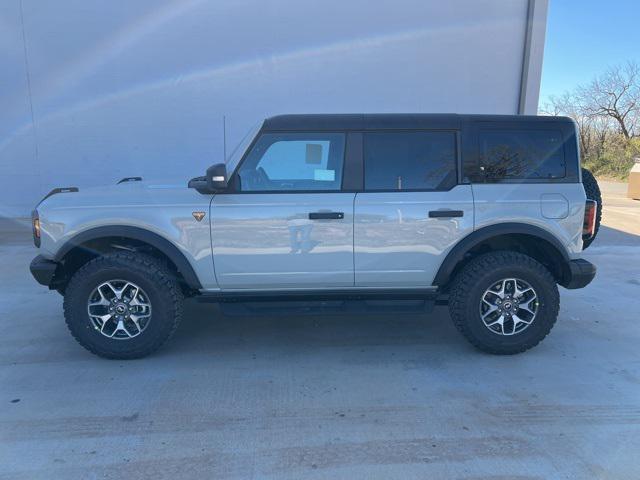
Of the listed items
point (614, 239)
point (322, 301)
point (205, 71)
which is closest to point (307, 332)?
point (322, 301)

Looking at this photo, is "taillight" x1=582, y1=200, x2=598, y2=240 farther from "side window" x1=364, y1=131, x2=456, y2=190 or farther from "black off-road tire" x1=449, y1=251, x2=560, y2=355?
"side window" x1=364, y1=131, x2=456, y2=190

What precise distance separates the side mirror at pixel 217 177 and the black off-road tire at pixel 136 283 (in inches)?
30.3

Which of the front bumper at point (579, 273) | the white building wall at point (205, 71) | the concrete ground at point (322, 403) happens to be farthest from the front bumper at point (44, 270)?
the white building wall at point (205, 71)

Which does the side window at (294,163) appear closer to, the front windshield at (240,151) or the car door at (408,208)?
the front windshield at (240,151)

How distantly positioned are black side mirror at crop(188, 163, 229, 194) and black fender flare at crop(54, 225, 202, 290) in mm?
483

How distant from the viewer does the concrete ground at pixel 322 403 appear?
8.09 feet

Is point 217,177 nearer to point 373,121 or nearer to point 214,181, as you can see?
point 214,181

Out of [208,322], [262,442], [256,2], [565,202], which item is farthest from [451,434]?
[256,2]

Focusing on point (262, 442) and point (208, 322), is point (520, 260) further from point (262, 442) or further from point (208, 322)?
point (208, 322)

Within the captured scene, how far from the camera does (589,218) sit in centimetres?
372

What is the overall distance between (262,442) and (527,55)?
9.84 m

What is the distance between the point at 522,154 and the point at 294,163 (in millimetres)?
1788

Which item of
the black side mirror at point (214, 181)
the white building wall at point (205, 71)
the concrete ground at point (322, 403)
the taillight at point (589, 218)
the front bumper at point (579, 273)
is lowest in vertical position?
the concrete ground at point (322, 403)

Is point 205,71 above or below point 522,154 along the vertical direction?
above
